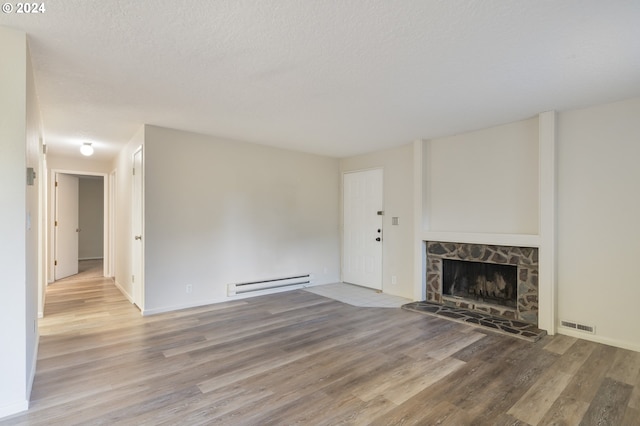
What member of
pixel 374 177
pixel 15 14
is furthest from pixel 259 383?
pixel 374 177

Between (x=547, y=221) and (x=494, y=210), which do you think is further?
(x=494, y=210)

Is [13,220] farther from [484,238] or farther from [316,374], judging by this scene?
[484,238]

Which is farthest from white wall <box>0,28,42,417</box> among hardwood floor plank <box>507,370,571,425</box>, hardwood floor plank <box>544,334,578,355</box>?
hardwood floor plank <box>544,334,578,355</box>

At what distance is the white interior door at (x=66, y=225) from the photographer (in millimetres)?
6273

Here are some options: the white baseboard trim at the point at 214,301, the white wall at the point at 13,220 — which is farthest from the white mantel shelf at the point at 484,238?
the white wall at the point at 13,220

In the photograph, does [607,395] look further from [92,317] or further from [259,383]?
[92,317]

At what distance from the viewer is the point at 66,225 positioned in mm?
6504

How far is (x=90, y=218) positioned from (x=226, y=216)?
6932 mm

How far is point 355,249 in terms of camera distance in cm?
594

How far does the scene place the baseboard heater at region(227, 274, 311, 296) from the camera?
15.7ft

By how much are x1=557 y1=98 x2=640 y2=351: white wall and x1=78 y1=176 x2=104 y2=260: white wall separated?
10.6 m

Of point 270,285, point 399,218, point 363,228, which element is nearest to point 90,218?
point 270,285

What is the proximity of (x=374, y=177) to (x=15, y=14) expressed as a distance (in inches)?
184

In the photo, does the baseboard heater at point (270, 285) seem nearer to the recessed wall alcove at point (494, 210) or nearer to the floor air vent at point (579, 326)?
the recessed wall alcove at point (494, 210)
